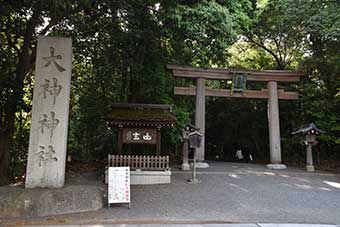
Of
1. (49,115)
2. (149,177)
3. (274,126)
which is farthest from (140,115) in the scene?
(274,126)

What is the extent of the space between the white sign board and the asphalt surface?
26 centimetres

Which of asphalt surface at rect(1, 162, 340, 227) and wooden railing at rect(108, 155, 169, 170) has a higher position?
wooden railing at rect(108, 155, 169, 170)

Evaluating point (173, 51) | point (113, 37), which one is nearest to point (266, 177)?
point (173, 51)

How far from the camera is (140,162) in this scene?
12094 millimetres

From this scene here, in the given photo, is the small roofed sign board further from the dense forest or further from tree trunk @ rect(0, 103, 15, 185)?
tree trunk @ rect(0, 103, 15, 185)

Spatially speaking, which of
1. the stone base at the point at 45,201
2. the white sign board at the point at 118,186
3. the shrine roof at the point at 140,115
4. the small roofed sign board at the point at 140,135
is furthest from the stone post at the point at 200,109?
the stone base at the point at 45,201

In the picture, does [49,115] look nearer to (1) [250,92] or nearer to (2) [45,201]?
(2) [45,201]

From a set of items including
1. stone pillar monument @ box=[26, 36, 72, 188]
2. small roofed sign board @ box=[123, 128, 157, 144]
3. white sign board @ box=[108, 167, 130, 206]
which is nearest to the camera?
white sign board @ box=[108, 167, 130, 206]

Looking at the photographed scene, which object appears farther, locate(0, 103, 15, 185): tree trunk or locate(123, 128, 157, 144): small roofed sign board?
locate(123, 128, 157, 144): small roofed sign board

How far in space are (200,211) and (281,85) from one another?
14.6 meters

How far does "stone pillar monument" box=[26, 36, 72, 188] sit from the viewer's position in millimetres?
8750

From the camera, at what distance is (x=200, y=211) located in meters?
7.94

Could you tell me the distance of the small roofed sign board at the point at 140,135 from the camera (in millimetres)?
12555

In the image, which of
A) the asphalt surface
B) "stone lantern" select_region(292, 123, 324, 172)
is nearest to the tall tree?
the asphalt surface
